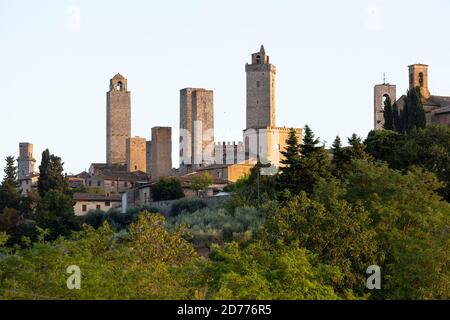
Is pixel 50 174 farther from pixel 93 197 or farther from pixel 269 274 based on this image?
pixel 269 274

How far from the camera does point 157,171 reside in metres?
88.5

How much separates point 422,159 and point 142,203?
86.8 ft

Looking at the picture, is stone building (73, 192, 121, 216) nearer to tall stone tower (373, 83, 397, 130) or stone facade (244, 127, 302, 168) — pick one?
stone facade (244, 127, 302, 168)

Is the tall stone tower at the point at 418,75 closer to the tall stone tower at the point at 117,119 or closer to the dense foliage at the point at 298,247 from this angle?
the dense foliage at the point at 298,247

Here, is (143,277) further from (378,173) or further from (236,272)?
(378,173)

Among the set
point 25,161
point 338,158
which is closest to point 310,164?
point 338,158

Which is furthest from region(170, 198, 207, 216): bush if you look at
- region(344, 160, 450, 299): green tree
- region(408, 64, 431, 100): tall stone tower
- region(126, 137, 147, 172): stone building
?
region(126, 137, 147, 172): stone building

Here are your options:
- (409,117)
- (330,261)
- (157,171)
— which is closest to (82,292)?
(330,261)

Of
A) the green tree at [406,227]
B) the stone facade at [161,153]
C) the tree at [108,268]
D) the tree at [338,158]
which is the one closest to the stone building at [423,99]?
the tree at [338,158]

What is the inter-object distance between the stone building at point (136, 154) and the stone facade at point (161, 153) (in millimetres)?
11606

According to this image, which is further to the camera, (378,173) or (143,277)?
(378,173)

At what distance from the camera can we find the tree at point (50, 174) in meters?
79.6
